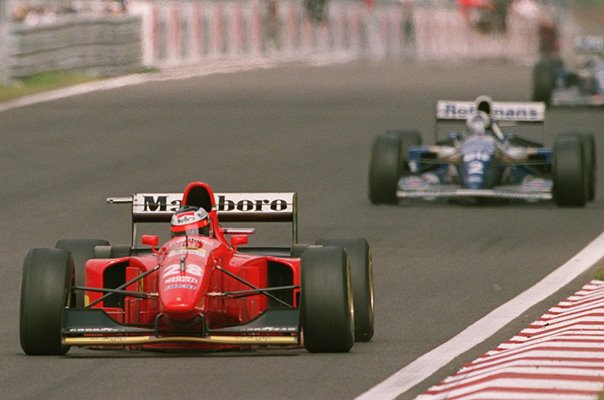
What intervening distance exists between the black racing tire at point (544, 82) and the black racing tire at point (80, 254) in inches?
1045

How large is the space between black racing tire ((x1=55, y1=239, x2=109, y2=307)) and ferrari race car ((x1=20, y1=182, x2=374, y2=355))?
0.04 feet

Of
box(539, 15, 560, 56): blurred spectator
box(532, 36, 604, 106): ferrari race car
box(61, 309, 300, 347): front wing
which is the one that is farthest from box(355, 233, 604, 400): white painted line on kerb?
box(539, 15, 560, 56): blurred spectator

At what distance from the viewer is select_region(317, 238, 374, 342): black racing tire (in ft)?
37.6

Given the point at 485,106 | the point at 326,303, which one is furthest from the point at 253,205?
the point at 485,106

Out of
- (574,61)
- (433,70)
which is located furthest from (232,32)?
(574,61)

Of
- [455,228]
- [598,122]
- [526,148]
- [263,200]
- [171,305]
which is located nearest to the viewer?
[171,305]

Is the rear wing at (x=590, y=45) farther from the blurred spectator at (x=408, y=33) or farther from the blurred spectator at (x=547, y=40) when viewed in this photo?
the blurred spectator at (x=547, y=40)

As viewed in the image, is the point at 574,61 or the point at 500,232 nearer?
the point at 500,232

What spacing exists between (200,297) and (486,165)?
1025 cm

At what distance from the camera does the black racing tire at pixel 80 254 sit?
38.5 ft

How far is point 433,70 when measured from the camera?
2124 inches

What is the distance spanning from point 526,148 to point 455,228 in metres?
2.28

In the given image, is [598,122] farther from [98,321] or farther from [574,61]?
[574,61]

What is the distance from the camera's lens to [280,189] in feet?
78.2
